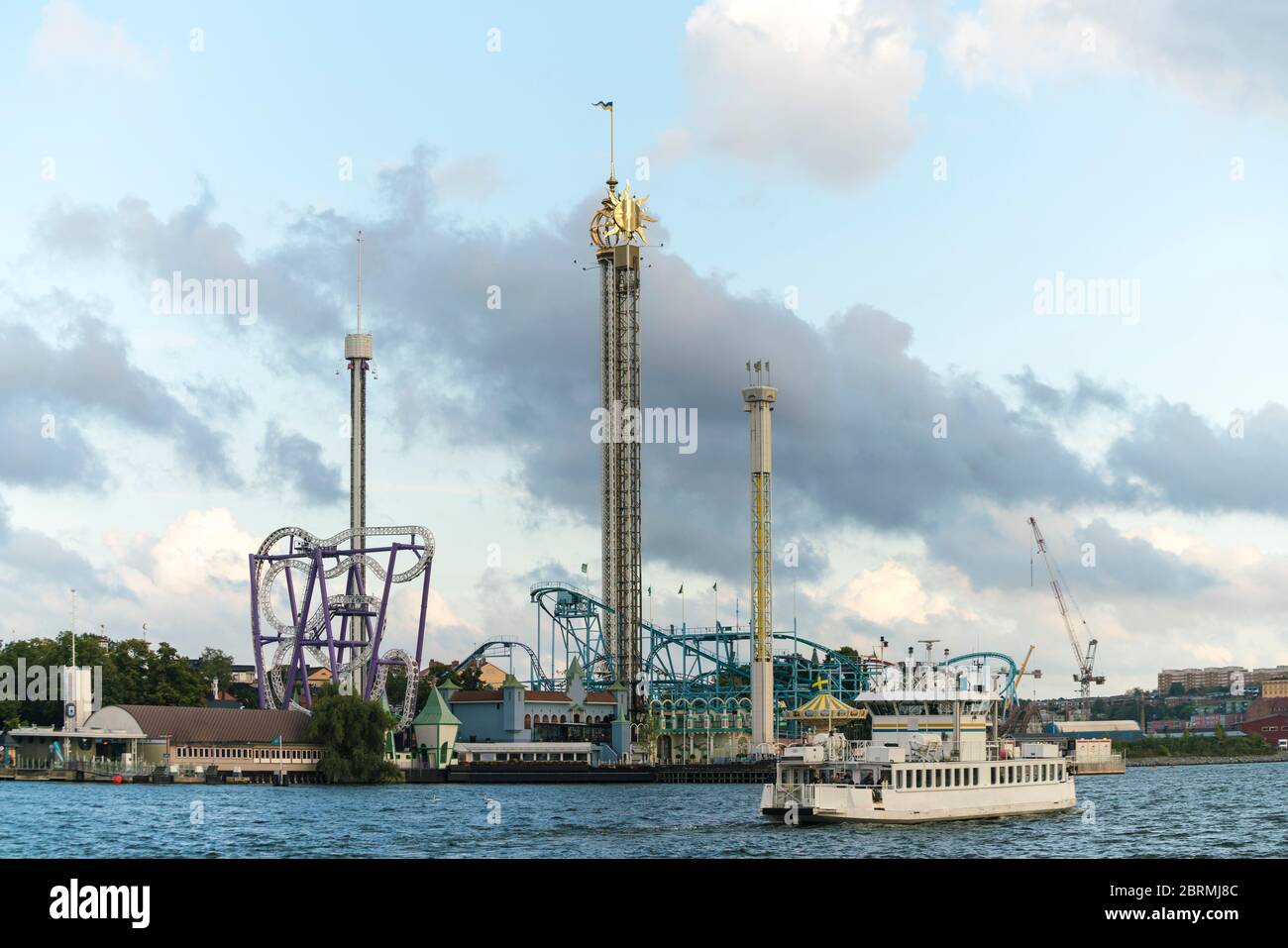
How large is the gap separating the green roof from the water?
49774 mm

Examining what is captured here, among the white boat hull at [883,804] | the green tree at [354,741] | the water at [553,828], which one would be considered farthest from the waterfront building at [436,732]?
the white boat hull at [883,804]

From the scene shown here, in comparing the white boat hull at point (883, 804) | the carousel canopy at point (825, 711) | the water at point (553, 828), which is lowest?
the water at point (553, 828)

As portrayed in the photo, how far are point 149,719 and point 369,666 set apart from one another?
106 feet

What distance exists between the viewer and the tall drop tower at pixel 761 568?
619 ft

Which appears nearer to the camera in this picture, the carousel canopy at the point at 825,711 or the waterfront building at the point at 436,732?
the carousel canopy at the point at 825,711

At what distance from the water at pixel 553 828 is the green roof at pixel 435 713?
4977cm

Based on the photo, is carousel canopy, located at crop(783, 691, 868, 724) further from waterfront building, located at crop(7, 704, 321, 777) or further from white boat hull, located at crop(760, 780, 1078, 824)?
white boat hull, located at crop(760, 780, 1078, 824)

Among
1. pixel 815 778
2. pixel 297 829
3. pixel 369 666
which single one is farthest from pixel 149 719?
pixel 815 778

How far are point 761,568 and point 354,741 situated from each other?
2148 inches

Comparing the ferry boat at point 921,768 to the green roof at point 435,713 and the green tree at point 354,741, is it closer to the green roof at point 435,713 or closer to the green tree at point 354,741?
the green tree at point 354,741

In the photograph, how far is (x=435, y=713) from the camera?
616 ft

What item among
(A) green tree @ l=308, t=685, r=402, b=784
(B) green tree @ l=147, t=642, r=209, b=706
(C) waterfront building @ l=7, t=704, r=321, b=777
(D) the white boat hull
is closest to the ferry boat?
(D) the white boat hull
